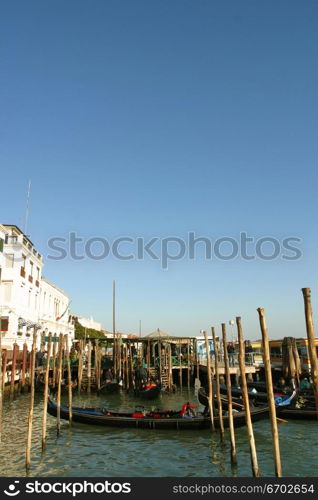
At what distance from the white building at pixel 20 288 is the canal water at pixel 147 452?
1176 centimetres

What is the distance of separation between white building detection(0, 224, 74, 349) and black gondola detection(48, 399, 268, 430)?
12364 millimetres

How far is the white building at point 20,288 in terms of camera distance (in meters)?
29.4

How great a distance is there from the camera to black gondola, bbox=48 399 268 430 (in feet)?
51.8

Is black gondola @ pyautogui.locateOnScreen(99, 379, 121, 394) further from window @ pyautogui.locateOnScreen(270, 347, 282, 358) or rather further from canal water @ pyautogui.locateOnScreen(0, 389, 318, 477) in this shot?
window @ pyautogui.locateOnScreen(270, 347, 282, 358)

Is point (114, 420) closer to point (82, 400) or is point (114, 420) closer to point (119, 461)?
point (119, 461)

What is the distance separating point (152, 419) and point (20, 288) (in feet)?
62.1

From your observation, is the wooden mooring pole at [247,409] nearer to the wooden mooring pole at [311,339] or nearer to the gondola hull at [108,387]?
the wooden mooring pole at [311,339]

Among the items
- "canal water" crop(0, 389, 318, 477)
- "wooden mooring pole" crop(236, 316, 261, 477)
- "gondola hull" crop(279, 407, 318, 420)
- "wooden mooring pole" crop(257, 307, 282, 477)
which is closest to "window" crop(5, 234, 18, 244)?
"canal water" crop(0, 389, 318, 477)

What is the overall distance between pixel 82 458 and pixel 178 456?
3.16 metres

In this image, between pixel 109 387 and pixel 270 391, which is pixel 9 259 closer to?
pixel 109 387

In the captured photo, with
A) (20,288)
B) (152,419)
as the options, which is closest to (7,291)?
(20,288)

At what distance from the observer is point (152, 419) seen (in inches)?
643

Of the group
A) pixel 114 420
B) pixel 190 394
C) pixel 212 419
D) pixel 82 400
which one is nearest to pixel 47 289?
pixel 82 400
